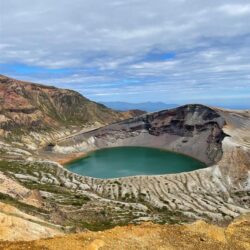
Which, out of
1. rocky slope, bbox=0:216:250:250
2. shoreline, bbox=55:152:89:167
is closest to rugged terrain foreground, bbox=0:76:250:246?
shoreline, bbox=55:152:89:167

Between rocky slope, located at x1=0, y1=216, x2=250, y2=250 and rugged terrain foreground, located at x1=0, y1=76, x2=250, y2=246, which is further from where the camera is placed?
rugged terrain foreground, located at x1=0, y1=76, x2=250, y2=246

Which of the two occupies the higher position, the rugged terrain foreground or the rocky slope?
the rocky slope

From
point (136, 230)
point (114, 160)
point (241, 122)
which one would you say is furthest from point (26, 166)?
point (136, 230)

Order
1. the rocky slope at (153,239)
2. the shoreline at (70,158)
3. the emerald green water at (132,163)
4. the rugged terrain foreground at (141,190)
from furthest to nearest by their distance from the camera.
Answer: the shoreline at (70,158), the emerald green water at (132,163), the rugged terrain foreground at (141,190), the rocky slope at (153,239)

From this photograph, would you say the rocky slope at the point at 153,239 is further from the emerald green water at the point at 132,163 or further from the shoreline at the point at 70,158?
the shoreline at the point at 70,158

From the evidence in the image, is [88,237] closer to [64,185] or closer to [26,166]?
[64,185]

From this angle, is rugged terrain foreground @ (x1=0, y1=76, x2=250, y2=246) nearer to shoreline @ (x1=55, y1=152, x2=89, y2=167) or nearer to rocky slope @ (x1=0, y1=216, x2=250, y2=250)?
shoreline @ (x1=55, y1=152, x2=89, y2=167)

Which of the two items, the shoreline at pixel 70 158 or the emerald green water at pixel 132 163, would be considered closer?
the emerald green water at pixel 132 163

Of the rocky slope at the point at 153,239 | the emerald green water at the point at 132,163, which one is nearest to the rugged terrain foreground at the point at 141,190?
the emerald green water at the point at 132,163

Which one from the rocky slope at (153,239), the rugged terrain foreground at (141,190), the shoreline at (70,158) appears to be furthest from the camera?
the shoreline at (70,158)

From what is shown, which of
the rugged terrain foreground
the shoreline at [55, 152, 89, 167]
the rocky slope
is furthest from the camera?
the shoreline at [55, 152, 89, 167]
